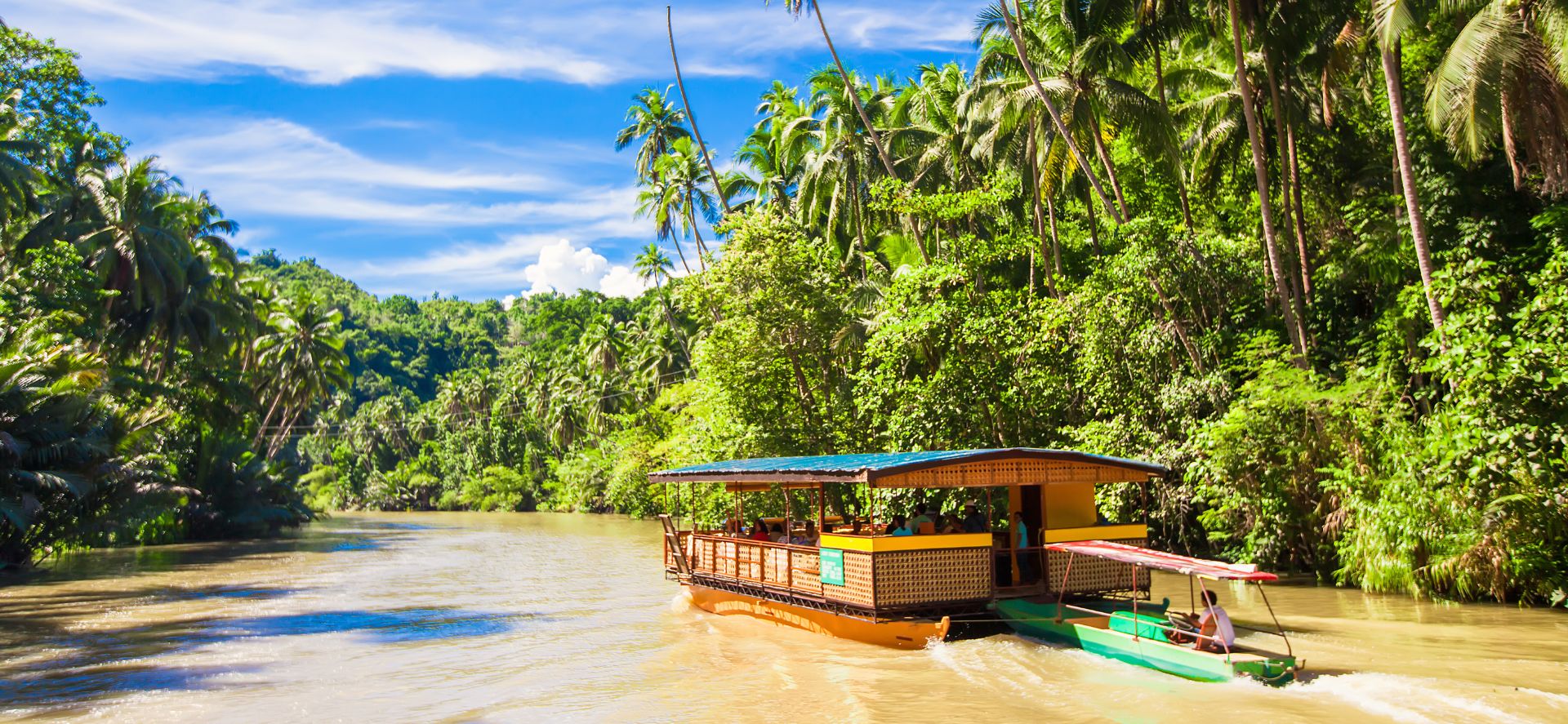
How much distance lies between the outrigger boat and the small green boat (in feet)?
0.08

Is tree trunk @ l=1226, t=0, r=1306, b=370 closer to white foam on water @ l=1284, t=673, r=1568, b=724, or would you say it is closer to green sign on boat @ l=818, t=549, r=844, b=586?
white foam on water @ l=1284, t=673, r=1568, b=724

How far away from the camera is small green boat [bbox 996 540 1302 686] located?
10.7 metres

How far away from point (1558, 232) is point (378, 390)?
99064 mm

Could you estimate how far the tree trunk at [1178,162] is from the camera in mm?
23711

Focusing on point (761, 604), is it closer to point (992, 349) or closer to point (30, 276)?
point (992, 349)

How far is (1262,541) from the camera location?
2059 centimetres

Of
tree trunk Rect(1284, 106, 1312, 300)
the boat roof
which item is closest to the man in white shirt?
the boat roof

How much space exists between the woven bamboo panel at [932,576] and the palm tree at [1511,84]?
960cm

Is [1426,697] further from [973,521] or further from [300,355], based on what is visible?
[300,355]

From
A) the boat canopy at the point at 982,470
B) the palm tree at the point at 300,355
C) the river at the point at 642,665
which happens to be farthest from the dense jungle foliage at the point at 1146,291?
the palm tree at the point at 300,355

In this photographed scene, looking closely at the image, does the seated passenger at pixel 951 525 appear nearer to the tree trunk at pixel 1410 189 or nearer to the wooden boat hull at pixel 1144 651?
the wooden boat hull at pixel 1144 651

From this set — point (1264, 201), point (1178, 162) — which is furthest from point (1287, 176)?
point (1264, 201)

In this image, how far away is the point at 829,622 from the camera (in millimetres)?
14773

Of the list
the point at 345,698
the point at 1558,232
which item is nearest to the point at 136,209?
the point at 345,698
